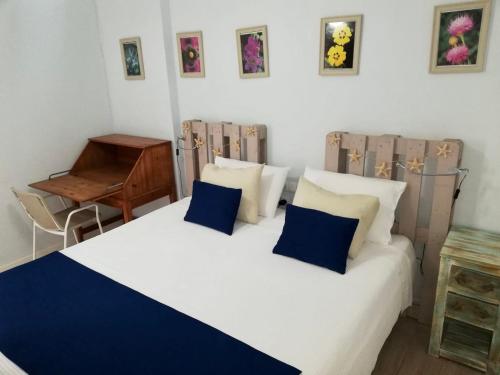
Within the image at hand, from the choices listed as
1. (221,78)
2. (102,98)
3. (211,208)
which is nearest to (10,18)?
(102,98)

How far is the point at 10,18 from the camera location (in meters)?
2.80

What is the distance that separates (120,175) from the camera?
3246 millimetres

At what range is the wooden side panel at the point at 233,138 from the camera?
2771 mm

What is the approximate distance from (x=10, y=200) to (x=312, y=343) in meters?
2.77

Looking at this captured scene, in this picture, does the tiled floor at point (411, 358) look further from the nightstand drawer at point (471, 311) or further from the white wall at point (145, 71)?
the white wall at point (145, 71)

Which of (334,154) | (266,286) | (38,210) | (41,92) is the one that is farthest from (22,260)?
(334,154)

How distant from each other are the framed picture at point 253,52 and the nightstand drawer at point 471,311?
1.84 m

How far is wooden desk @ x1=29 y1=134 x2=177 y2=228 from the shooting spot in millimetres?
2881

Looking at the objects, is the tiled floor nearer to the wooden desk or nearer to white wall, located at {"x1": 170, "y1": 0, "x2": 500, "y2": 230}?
white wall, located at {"x1": 170, "y1": 0, "x2": 500, "y2": 230}

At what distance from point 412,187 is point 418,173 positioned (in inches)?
3.6

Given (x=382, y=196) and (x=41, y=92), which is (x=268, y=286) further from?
(x=41, y=92)

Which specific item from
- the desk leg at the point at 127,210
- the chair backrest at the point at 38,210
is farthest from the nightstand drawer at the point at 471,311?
the chair backrest at the point at 38,210

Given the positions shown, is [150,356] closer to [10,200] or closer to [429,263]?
[429,263]

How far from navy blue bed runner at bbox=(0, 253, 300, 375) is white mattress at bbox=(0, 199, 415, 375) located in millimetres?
78
